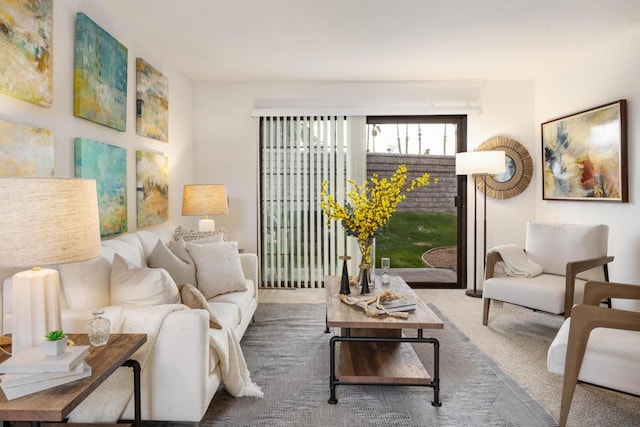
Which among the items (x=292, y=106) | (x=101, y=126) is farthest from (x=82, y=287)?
(x=292, y=106)

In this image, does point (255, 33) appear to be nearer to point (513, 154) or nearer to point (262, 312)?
point (262, 312)

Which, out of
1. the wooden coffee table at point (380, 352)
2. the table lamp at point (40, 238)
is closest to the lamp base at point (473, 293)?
the wooden coffee table at point (380, 352)

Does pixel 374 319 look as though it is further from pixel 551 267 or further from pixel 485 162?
pixel 485 162

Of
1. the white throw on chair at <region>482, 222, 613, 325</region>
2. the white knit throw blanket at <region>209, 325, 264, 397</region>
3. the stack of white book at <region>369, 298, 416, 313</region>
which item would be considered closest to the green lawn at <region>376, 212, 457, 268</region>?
the white throw on chair at <region>482, 222, 613, 325</region>

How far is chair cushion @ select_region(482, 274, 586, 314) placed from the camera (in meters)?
3.15

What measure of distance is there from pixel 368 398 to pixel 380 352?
397 mm

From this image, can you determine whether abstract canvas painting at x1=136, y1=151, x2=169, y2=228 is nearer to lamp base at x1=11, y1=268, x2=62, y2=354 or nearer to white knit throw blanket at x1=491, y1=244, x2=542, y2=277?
lamp base at x1=11, y1=268, x2=62, y2=354

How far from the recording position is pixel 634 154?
3.49m

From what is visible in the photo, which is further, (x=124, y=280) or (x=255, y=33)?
(x=255, y=33)

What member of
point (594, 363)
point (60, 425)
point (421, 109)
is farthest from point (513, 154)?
point (60, 425)

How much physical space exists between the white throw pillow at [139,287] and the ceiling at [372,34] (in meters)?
1.92

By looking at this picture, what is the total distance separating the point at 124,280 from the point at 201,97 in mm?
3374

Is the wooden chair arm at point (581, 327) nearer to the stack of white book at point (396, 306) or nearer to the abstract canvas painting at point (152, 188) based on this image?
the stack of white book at point (396, 306)

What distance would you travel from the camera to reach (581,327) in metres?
1.97
